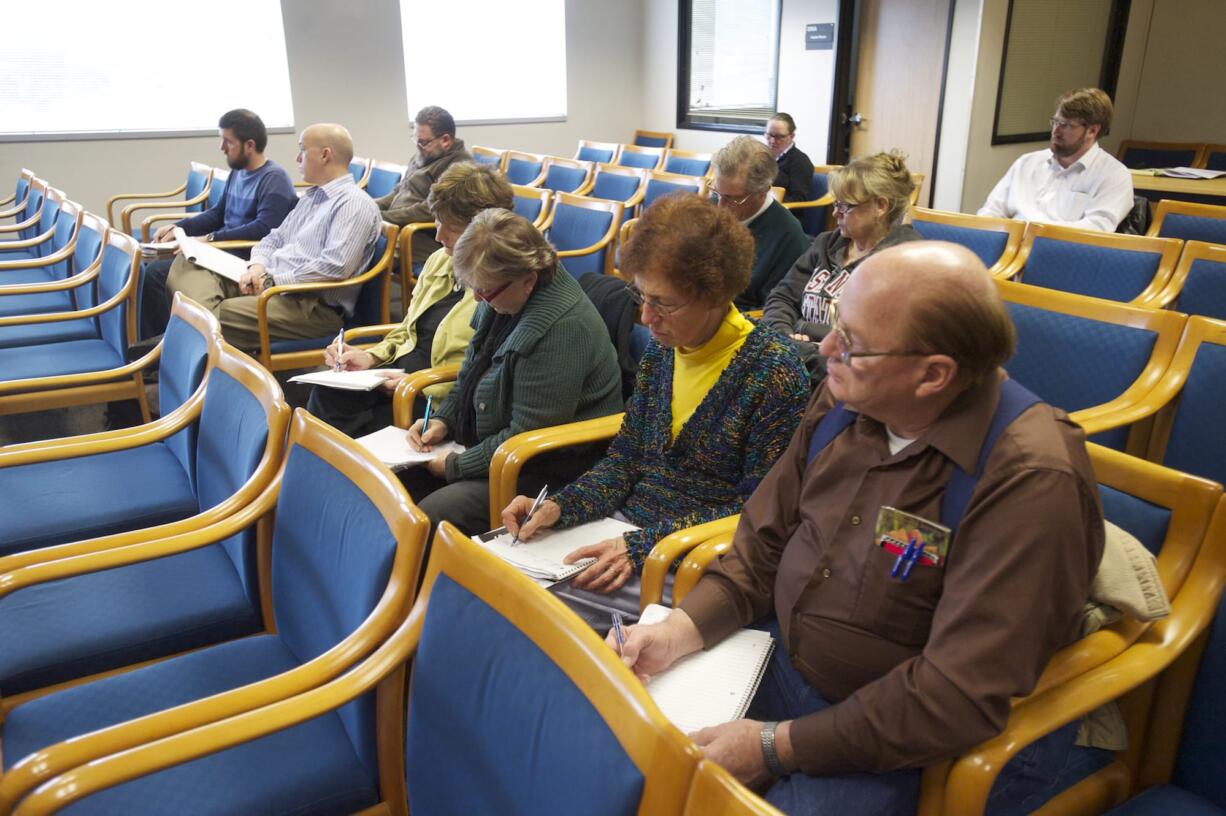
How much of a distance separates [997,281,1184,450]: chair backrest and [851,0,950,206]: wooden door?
14.6ft

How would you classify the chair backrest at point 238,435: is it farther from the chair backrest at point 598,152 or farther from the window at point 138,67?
the window at point 138,67

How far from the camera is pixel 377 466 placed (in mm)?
1308

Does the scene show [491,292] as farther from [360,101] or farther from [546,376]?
[360,101]

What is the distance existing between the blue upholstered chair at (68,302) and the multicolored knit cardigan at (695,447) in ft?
7.17

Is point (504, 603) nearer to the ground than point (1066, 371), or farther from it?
farther from it

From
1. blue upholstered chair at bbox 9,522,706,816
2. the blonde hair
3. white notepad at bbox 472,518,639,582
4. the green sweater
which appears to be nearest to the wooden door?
the blonde hair

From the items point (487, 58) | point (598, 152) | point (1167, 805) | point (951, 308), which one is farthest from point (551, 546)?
point (487, 58)

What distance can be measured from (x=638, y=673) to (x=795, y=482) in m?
0.38

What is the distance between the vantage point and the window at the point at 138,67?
20.4 ft

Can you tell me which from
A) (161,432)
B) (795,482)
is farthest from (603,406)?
(161,432)

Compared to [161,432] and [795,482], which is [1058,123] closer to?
[795,482]

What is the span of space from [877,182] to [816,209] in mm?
2787

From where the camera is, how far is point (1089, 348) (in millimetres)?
2115

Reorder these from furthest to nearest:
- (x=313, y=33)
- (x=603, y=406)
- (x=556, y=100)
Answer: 1. (x=556, y=100)
2. (x=313, y=33)
3. (x=603, y=406)
